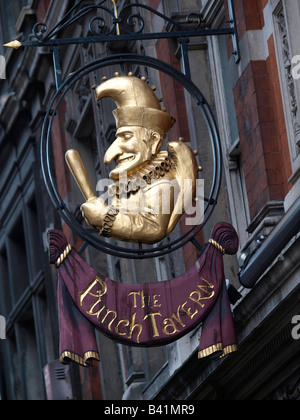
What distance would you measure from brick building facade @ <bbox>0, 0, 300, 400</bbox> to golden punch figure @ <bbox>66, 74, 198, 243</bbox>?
992mm

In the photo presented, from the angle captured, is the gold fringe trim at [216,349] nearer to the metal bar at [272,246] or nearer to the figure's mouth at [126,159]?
the metal bar at [272,246]

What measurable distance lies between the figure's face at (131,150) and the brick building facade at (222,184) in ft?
4.68

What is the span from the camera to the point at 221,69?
17.1 m

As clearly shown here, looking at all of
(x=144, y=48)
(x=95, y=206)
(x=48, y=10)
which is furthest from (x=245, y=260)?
(x=48, y=10)

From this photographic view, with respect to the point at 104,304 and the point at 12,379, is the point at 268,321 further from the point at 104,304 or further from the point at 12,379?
the point at 12,379

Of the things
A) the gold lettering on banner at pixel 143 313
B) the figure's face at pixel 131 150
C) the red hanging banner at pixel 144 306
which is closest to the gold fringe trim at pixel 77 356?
the red hanging banner at pixel 144 306

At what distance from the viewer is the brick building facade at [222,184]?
1378 cm

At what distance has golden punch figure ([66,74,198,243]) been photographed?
42.9ft

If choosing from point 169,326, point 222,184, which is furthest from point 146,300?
point 222,184

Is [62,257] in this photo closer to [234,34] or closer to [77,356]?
[77,356]

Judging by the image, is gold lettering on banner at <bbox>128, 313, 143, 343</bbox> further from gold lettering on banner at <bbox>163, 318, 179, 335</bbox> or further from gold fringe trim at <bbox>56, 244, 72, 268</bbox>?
gold fringe trim at <bbox>56, 244, 72, 268</bbox>

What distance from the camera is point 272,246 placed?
1296cm

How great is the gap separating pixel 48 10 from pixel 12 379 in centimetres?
924

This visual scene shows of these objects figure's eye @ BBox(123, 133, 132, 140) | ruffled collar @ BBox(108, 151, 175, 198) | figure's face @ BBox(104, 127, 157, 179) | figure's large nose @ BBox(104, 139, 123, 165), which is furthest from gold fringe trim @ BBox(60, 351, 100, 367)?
figure's eye @ BBox(123, 133, 132, 140)
